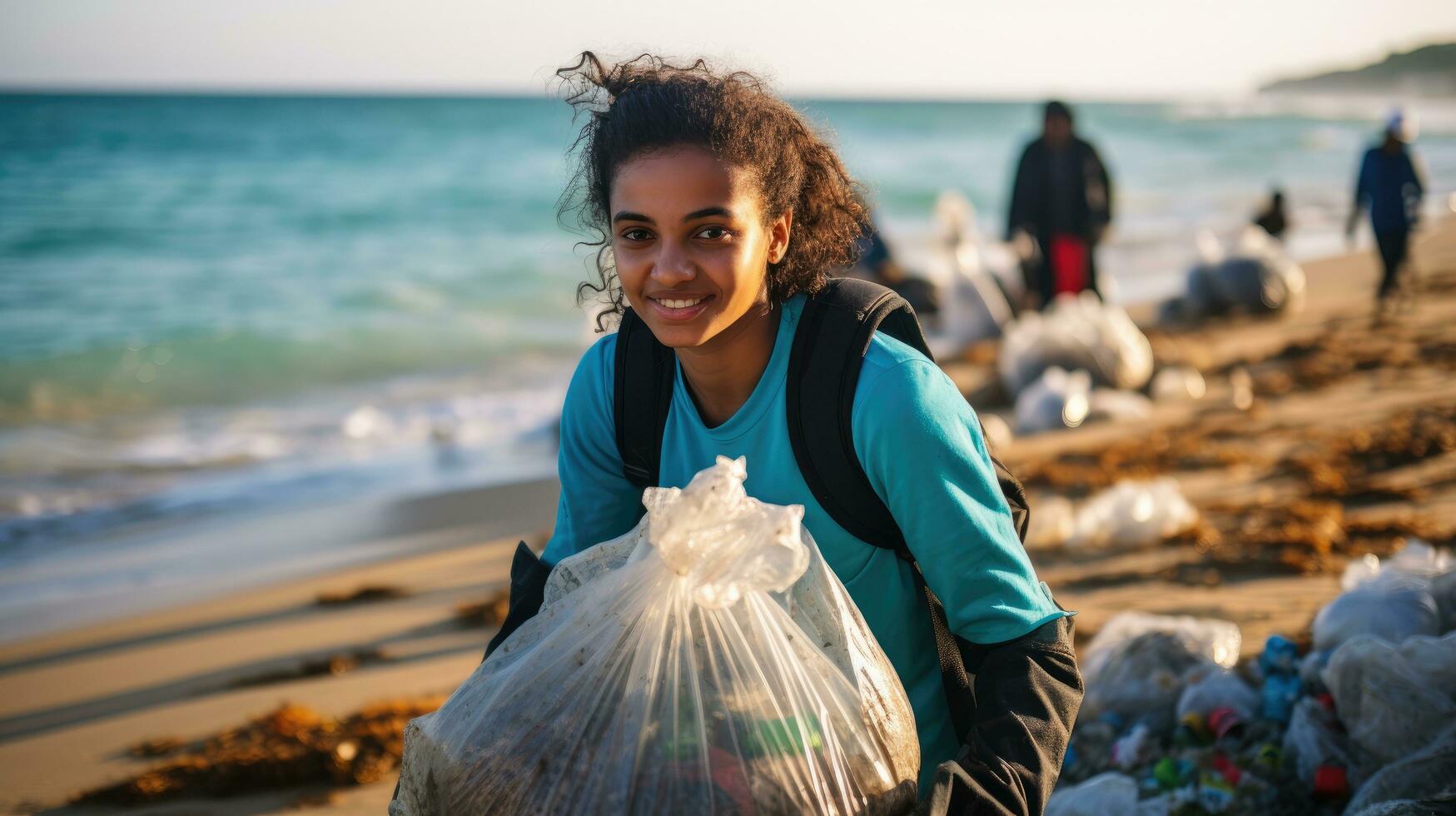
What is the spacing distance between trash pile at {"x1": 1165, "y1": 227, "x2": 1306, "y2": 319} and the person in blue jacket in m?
8.39

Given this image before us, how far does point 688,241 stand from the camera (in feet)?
5.10

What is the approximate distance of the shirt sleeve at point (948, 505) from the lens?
140 centimetres

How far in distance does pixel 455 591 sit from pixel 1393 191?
745 centimetres

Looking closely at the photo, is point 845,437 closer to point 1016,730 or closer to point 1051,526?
point 1016,730

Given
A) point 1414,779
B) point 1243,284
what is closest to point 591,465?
point 1414,779

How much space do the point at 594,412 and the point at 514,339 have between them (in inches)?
370

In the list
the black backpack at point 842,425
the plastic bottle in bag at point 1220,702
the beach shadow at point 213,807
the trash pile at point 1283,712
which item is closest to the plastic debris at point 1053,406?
the trash pile at point 1283,712

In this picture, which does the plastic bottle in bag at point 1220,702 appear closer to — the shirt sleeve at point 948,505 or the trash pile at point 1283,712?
the trash pile at point 1283,712

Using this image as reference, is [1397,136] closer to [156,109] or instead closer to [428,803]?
[428,803]

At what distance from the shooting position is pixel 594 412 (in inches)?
68.6

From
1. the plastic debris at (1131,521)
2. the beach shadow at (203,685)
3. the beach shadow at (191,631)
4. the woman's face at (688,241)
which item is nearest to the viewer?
the woman's face at (688,241)

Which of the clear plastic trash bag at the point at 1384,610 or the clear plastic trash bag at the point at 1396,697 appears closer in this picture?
the clear plastic trash bag at the point at 1396,697

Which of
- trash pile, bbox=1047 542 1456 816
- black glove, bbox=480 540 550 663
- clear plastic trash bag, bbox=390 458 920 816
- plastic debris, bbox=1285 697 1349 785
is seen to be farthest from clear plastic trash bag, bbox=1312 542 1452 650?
black glove, bbox=480 540 550 663

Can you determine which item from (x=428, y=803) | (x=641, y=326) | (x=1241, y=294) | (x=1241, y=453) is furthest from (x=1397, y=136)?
(x=428, y=803)
